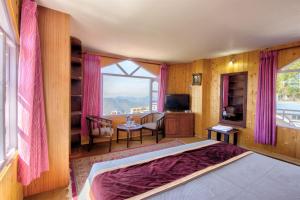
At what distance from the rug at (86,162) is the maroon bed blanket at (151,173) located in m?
1.02

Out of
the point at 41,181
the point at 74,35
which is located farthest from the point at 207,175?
the point at 74,35

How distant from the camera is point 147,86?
5.26 m

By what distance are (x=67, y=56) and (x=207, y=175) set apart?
2.29 m

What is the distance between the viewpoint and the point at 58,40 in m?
2.09

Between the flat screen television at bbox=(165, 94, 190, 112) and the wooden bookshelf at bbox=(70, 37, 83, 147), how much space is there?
2809 millimetres

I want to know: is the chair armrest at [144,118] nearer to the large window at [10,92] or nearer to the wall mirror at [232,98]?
the wall mirror at [232,98]

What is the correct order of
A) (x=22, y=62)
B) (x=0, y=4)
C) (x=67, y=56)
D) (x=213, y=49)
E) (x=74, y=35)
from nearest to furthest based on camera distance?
1. (x=0, y=4)
2. (x=22, y=62)
3. (x=67, y=56)
4. (x=74, y=35)
5. (x=213, y=49)

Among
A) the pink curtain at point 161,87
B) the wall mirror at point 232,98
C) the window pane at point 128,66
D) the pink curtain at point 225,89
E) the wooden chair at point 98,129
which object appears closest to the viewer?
the wooden chair at point 98,129

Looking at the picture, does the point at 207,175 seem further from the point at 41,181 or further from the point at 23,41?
the point at 23,41

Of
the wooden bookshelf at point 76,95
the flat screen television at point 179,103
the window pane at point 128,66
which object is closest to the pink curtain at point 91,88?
the wooden bookshelf at point 76,95

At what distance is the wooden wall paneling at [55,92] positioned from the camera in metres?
2.01

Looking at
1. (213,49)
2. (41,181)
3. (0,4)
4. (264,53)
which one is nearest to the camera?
(0,4)

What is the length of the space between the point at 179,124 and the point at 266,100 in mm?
2340

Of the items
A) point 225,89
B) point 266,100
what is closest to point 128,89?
point 225,89
